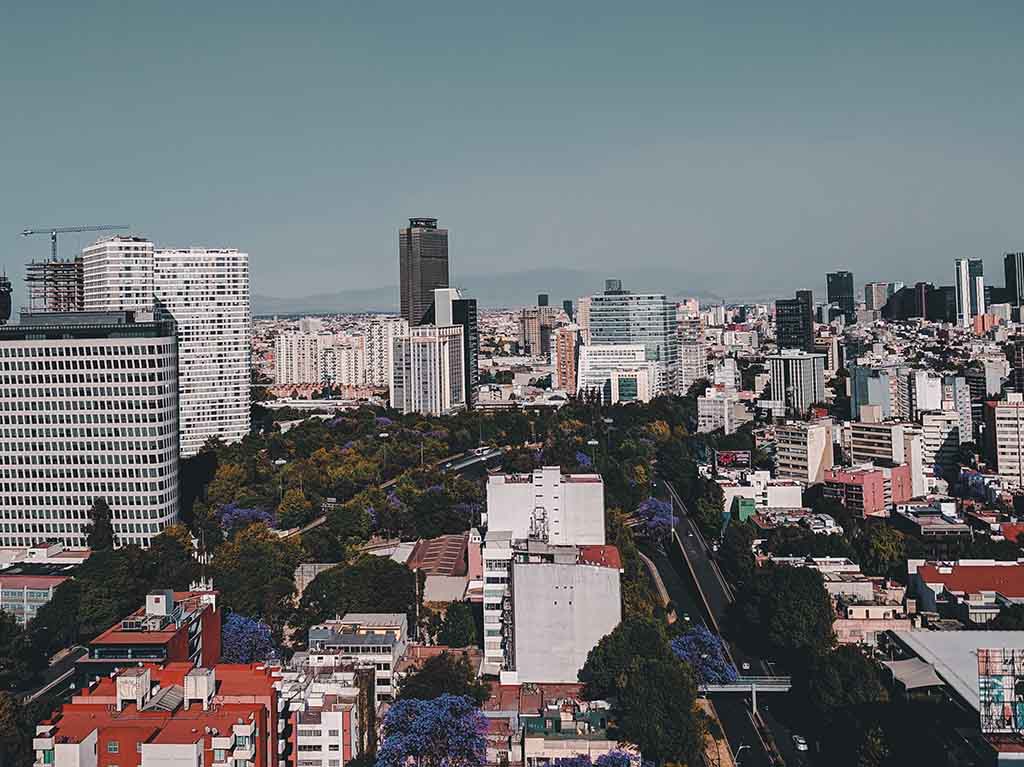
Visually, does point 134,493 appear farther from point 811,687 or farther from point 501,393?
point 501,393

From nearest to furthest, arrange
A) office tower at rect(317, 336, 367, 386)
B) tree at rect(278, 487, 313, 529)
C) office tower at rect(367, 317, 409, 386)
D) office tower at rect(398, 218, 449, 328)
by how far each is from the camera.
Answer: tree at rect(278, 487, 313, 529) → office tower at rect(367, 317, 409, 386) → office tower at rect(317, 336, 367, 386) → office tower at rect(398, 218, 449, 328)

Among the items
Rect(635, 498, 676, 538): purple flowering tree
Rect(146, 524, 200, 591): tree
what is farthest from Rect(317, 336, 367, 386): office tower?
Rect(146, 524, 200, 591): tree

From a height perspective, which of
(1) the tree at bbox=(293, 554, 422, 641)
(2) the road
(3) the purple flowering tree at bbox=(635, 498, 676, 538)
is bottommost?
(2) the road

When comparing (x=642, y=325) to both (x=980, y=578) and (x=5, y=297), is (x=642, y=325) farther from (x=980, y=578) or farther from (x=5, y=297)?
(x=980, y=578)

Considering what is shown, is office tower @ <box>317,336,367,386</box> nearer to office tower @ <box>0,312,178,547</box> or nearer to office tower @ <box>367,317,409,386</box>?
office tower @ <box>367,317,409,386</box>

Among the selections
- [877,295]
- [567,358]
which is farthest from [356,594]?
[877,295]

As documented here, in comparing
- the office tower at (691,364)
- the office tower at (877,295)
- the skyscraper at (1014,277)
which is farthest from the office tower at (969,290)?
the office tower at (691,364)
